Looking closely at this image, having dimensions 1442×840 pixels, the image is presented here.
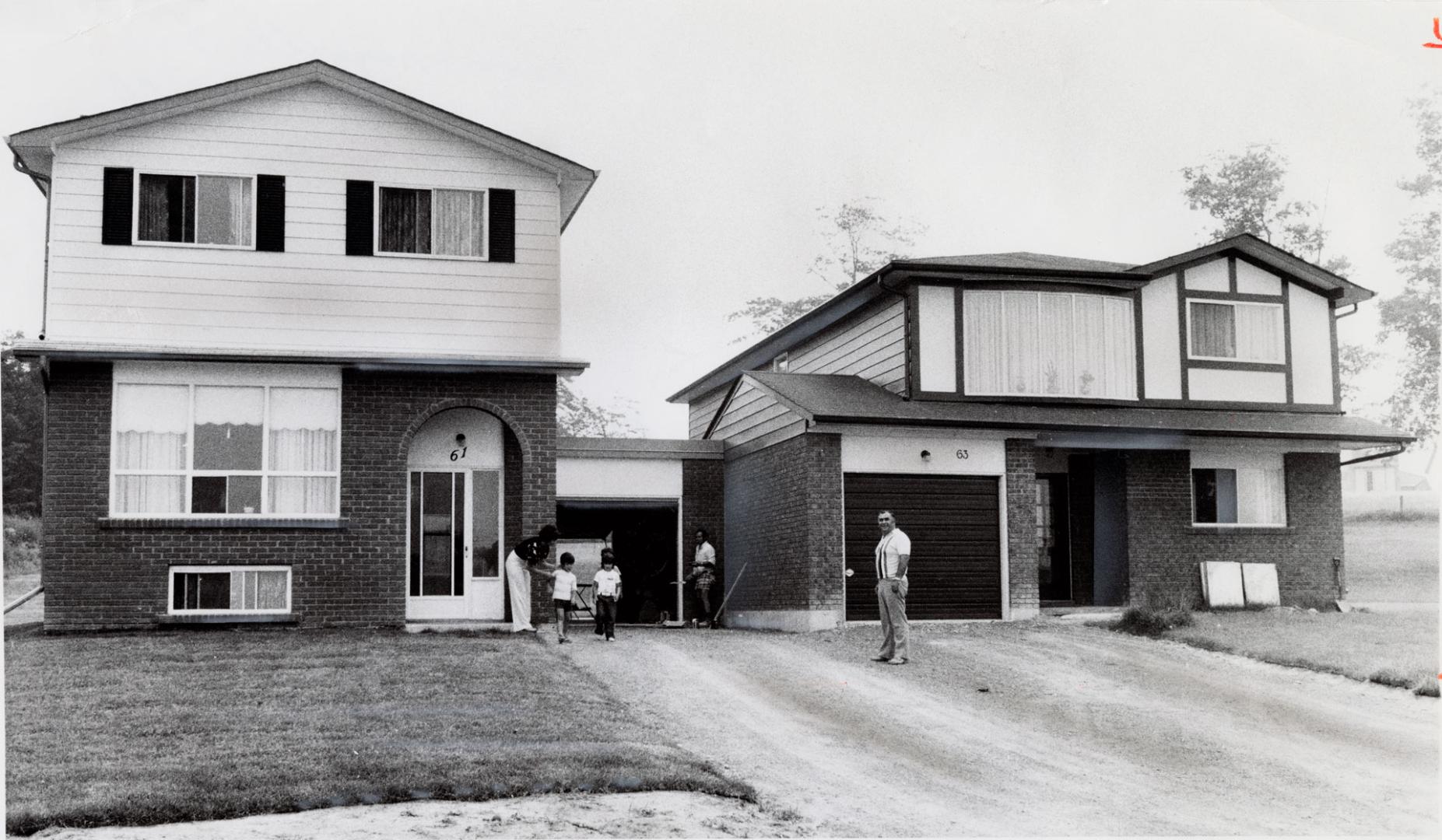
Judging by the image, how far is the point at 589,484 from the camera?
928 inches

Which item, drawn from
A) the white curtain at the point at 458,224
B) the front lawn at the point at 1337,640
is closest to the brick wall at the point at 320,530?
the white curtain at the point at 458,224

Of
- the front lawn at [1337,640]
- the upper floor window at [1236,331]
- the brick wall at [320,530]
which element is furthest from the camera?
the upper floor window at [1236,331]

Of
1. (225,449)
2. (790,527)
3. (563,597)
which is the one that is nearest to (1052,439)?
(790,527)

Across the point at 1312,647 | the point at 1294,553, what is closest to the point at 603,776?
the point at 1312,647

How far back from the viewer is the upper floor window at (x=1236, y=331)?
73.0ft

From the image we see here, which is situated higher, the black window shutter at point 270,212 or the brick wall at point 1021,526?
the black window shutter at point 270,212

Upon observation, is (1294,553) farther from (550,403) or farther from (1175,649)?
(550,403)

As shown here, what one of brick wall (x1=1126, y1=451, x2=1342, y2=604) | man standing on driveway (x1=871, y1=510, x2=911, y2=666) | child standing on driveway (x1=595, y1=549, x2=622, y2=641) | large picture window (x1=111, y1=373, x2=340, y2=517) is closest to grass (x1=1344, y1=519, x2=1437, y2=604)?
brick wall (x1=1126, y1=451, x2=1342, y2=604)

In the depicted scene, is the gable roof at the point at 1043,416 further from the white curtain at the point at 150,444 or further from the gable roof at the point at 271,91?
the white curtain at the point at 150,444

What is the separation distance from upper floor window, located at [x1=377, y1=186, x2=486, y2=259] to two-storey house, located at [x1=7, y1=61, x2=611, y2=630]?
0.03 m

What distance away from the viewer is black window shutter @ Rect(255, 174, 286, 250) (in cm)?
1847

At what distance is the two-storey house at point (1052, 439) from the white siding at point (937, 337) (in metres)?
0.03

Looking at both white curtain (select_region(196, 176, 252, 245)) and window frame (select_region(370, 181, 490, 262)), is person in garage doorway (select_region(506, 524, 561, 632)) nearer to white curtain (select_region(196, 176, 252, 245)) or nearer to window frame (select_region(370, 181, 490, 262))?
window frame (select_region(370, 181, 490, 262))

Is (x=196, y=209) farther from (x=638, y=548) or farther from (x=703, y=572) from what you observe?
(x=638, y=548)
